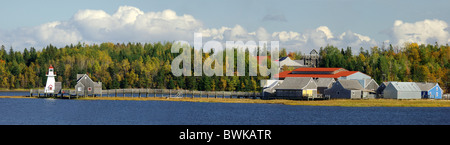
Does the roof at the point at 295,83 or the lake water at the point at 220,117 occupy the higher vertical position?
the roof at the point at 295,83

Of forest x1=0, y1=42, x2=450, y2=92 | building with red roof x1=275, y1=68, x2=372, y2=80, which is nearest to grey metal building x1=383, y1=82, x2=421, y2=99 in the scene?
building with red roof x1=275, y1=68, x2=372, y2=80

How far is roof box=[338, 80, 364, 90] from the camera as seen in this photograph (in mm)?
98625

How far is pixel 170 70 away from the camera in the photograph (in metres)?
156

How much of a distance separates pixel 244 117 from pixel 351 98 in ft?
113

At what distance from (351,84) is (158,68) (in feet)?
235

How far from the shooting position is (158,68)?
160 m

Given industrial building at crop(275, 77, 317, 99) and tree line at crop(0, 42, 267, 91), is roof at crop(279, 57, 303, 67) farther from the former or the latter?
industrial building at crop(275, 77, 317, 99)

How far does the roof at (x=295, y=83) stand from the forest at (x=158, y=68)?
32.8 metres

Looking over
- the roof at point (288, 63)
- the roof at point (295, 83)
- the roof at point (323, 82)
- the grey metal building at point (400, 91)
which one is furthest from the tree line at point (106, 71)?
the grey metal building at point (400, 91)

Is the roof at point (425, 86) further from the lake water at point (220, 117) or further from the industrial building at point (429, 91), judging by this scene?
the lake water at point (220, 117)

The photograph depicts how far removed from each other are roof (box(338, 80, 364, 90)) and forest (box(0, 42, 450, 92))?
118 ft

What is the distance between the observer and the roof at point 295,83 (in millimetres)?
98938
